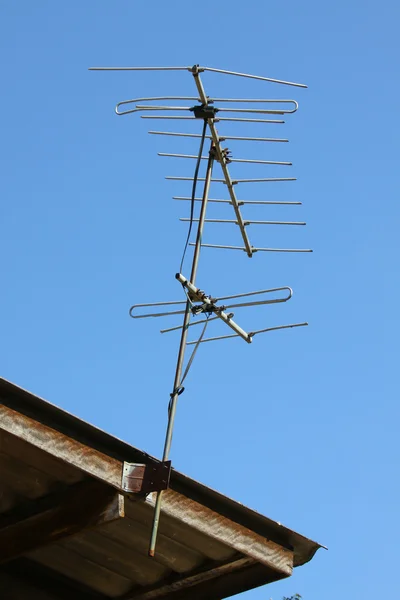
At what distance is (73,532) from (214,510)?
0.64 metres

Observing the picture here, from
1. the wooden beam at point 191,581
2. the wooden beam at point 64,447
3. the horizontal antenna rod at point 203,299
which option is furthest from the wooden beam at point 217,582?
the horizontal antenna rod at point 203,299

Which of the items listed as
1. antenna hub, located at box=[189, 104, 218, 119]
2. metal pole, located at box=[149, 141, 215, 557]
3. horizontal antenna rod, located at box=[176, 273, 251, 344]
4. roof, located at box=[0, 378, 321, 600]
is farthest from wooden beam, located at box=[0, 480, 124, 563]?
antenna hub, located at box=[189, 104, 218, 119]

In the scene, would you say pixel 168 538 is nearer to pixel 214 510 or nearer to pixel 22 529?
pixel 214 510

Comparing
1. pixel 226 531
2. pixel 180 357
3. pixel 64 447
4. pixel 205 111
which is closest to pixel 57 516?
pixel 64 447

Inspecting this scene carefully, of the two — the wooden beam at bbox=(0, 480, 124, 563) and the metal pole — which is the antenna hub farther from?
the wooden beam at bbox=(0, 480, 124, 563)

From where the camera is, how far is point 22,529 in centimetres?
379

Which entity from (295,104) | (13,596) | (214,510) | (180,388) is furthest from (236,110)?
(13,596)

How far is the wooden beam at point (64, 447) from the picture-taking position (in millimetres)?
3383

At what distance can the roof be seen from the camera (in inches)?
138

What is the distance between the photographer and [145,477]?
11.8 feet

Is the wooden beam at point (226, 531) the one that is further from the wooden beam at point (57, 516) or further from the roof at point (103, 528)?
the wooden beam at point (57, 516)

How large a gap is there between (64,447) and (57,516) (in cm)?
40

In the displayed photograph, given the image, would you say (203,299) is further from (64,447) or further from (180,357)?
(64,447)

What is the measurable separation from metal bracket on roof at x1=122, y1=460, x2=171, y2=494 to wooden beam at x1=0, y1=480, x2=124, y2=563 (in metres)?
0.06
